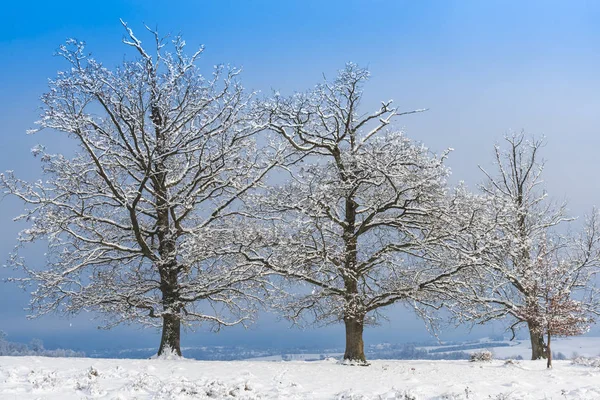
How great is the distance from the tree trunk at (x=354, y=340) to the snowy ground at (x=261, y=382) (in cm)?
167

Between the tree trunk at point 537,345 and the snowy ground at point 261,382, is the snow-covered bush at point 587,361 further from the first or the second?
the snowy ground at point 261,382

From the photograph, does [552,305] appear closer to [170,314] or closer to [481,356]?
[481,356]

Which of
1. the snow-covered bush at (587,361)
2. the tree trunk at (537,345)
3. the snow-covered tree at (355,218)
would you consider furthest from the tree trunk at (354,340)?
the tree trunk at (537,345)

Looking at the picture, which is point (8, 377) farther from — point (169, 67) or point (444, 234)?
point (444, 234)

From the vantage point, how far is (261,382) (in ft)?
43.9

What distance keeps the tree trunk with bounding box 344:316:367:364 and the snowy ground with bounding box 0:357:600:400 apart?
65.8 inches

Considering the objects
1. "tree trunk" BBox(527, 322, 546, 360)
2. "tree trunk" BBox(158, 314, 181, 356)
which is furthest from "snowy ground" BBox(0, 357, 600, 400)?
"tree trunk" BBox(527, 322, 546, 360)

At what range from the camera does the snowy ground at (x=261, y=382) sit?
11.5 meters

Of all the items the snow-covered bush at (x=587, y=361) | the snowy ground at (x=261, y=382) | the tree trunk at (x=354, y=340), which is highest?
the tree trunk at (x=354, y=340)

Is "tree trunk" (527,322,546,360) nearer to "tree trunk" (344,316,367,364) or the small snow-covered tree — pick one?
the small snow-covered tree

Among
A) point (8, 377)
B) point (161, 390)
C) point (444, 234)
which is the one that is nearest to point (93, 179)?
point (8, 377)

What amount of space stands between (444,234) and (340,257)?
370 centimetres

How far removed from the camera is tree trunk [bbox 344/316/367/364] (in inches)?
763

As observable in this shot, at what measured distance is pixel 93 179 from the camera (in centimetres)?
1972
